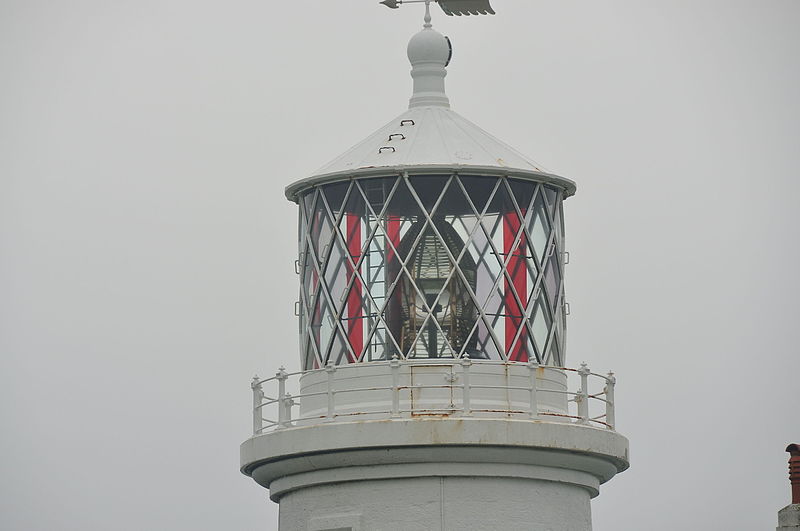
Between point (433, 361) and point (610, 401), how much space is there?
7.91ft

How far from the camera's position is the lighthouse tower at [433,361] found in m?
23.3

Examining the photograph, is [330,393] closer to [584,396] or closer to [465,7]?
[584,396]

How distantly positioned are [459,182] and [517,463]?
3571 mm

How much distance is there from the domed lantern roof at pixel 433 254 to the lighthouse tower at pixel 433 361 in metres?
0.02

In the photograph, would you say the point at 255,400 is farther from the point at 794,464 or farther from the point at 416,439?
the point at 794,464

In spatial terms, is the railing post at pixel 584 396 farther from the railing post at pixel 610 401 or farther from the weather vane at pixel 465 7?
the weather vane at pixel 465 7

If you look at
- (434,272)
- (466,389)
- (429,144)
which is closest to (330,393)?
(466,389)

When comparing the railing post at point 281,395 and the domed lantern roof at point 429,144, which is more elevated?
the domed lantern roof at point 429,144

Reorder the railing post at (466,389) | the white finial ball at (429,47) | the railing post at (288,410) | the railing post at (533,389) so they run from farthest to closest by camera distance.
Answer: the white finial ball at (429,47) < the railing post at (288,410) < the railing post at (533,389) < the railing post at (466,389)

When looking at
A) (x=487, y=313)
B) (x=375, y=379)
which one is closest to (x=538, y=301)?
(x=487, y=313)

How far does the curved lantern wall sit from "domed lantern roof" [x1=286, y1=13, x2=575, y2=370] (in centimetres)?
1

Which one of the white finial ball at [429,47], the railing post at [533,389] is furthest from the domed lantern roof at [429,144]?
the railing post at [533,389]

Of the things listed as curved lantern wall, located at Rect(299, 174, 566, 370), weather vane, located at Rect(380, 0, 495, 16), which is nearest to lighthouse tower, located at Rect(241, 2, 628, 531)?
→ curved lantern wall, located at Rect(299, 174, 566, 370)

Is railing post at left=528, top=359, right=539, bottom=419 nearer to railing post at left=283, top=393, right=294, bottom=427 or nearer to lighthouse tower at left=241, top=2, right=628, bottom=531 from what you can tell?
lighthouse tower at left=241, top=2, right=628, bottom=531
